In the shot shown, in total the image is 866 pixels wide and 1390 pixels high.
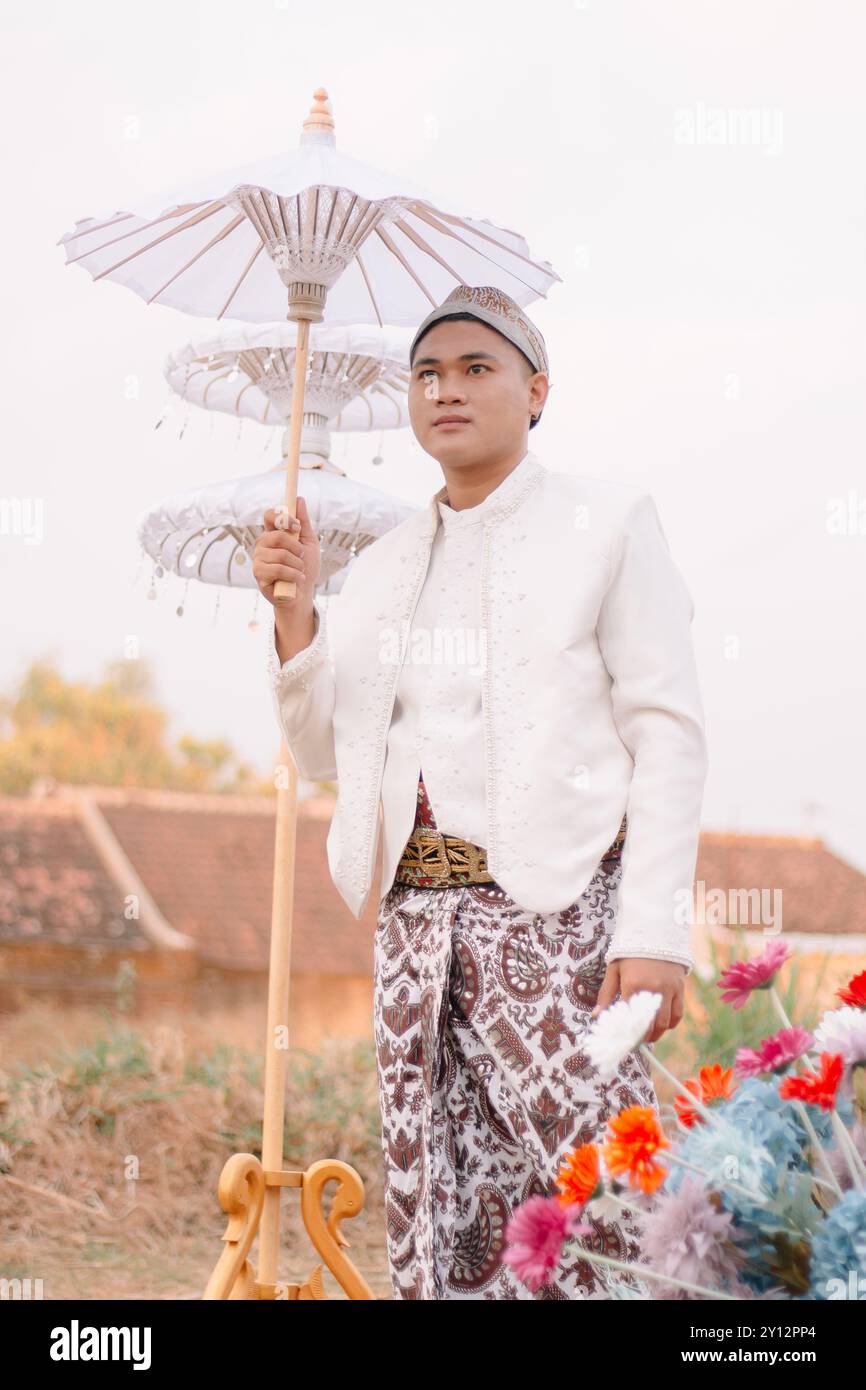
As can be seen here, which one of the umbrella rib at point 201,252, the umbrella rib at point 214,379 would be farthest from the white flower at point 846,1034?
the umbrella rib at point 214,379

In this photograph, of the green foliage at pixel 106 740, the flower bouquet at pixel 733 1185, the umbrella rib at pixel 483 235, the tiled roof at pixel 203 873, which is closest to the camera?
the flower bouquet at pixel 733 1185

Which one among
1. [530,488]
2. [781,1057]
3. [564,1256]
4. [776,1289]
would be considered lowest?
[564,1256]

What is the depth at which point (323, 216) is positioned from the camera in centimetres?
285

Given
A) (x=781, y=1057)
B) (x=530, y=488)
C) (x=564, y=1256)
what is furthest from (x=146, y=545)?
(x=781, y=1057)

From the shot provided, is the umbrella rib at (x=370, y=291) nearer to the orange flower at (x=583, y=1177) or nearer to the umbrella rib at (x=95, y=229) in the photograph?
the umbrella rib at (x=95, y=229)

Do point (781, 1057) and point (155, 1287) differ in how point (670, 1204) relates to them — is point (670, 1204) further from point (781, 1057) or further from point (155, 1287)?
point (155, 1287)

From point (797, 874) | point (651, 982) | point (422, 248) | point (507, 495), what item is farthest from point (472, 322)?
point (797, 874)

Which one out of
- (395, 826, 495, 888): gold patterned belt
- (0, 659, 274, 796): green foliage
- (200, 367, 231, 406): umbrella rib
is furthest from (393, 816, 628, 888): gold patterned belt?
(0, 659, 274, 796): green foliage

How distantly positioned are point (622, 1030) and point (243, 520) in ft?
8.22

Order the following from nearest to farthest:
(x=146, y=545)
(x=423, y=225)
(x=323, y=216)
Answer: (x=323, y=216), (x=423, y=225), (x=146, y=545)

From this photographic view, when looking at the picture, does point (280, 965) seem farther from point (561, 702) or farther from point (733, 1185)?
point (733, 1185)

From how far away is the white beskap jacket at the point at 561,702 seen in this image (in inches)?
90.4

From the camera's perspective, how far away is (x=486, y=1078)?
2.36m
